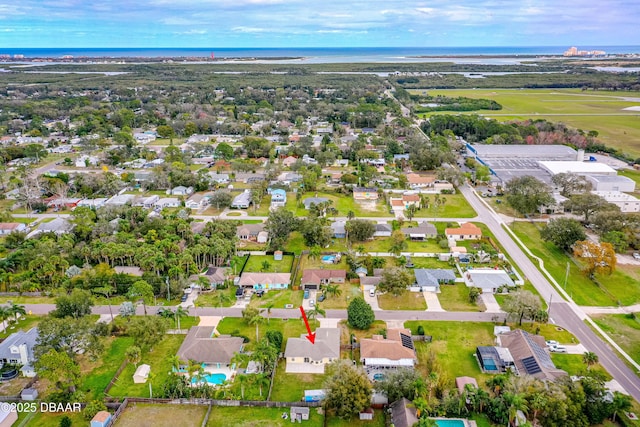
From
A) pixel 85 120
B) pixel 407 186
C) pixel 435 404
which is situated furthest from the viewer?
pixel 85 120

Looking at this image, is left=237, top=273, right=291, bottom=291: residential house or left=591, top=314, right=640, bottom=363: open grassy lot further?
left=237, top=273, right=291, bottom=291: residential house

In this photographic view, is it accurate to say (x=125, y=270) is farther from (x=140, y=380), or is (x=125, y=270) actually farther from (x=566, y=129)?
(x=566, y=129)

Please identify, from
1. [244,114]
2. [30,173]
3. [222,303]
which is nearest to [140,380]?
[222,303]

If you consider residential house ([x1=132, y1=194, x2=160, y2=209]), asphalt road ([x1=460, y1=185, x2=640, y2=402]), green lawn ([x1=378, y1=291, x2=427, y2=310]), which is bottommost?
green lawn ([x1=378, y1=291, x2=427, y2=310])

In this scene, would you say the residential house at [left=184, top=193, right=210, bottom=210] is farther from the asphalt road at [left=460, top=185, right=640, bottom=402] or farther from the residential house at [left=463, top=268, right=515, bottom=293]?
the asphalt road at [left=460, top=185, right=640, bottom=402]

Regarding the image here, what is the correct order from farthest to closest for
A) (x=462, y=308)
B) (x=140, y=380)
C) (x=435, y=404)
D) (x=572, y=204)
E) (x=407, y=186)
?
1. (x=407, y=186)
2. (x=572, y=204)
3. (x=462, y=308)
4. (x=140, y=380)
5. (x=435, y=404)

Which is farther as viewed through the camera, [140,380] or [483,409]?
[140,380]

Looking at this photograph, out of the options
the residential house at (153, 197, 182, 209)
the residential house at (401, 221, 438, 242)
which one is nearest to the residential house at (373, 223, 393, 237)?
the residential house at (401, 221, 438, 242)

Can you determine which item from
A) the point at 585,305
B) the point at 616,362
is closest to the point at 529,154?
the point at 585,305
